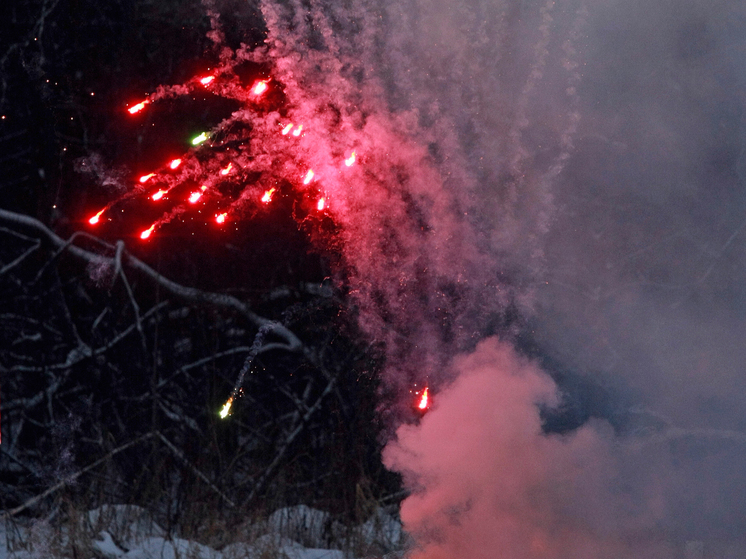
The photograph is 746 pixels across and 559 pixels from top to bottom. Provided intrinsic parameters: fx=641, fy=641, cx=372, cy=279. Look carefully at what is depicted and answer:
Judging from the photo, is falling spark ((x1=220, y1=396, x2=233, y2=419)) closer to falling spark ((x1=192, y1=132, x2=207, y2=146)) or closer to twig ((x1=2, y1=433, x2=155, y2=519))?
twig ((x1=2, y1=433, x2=155, y2=519))

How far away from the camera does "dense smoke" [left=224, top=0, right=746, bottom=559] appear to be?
10.3 feet

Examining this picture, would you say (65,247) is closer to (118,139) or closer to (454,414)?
(118,139)

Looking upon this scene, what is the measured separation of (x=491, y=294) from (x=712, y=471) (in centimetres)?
148

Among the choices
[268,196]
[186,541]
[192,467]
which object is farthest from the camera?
[192,467]

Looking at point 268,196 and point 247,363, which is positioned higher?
point 268,196

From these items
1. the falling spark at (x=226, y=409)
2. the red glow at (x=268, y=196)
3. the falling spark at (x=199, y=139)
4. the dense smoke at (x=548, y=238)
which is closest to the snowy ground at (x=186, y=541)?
the dense smoke at (x=548, y=238)

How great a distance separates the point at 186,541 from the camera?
10.4 ft

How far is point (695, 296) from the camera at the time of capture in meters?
3.33

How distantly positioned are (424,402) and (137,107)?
214 centimetres

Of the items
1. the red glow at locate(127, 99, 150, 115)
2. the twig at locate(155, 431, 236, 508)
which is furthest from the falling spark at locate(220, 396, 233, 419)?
the red glow at locate(127, 99, 150, 115)

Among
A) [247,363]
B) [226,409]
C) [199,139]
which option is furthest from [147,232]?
[226,409]

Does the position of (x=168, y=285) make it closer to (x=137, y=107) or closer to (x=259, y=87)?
(x=137, y=107)

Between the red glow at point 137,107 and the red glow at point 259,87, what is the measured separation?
600mm

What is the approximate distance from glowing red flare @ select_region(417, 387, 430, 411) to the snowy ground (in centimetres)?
59
